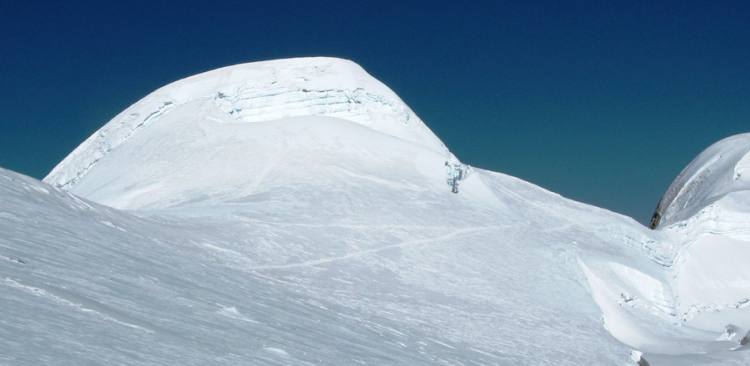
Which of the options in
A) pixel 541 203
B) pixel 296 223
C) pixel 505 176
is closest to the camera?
pixel 296 223

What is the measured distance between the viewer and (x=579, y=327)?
15453 mm

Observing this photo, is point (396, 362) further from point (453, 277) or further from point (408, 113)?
point (408, 113)

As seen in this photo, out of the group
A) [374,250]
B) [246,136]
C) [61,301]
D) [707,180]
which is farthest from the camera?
[707,180]

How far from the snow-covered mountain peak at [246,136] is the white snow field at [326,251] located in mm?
60

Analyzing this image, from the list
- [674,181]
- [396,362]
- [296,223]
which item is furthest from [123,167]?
[674,181]

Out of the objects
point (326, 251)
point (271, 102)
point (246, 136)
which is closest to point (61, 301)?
point (326, 251)

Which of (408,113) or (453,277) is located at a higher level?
(408,113)

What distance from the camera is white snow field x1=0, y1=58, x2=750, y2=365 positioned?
7.15 meters

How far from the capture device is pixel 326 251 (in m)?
15.5

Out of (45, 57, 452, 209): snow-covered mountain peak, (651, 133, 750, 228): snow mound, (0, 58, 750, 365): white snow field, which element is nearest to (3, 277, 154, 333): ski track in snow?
(0, 58, 750, 365): white snow field

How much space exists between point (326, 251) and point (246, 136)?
22.6ft

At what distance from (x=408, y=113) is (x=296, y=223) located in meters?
8.00

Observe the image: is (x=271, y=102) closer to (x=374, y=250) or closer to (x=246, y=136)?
(x=246, y=136)

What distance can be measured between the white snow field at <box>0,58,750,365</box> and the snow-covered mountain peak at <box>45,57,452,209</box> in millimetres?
60
